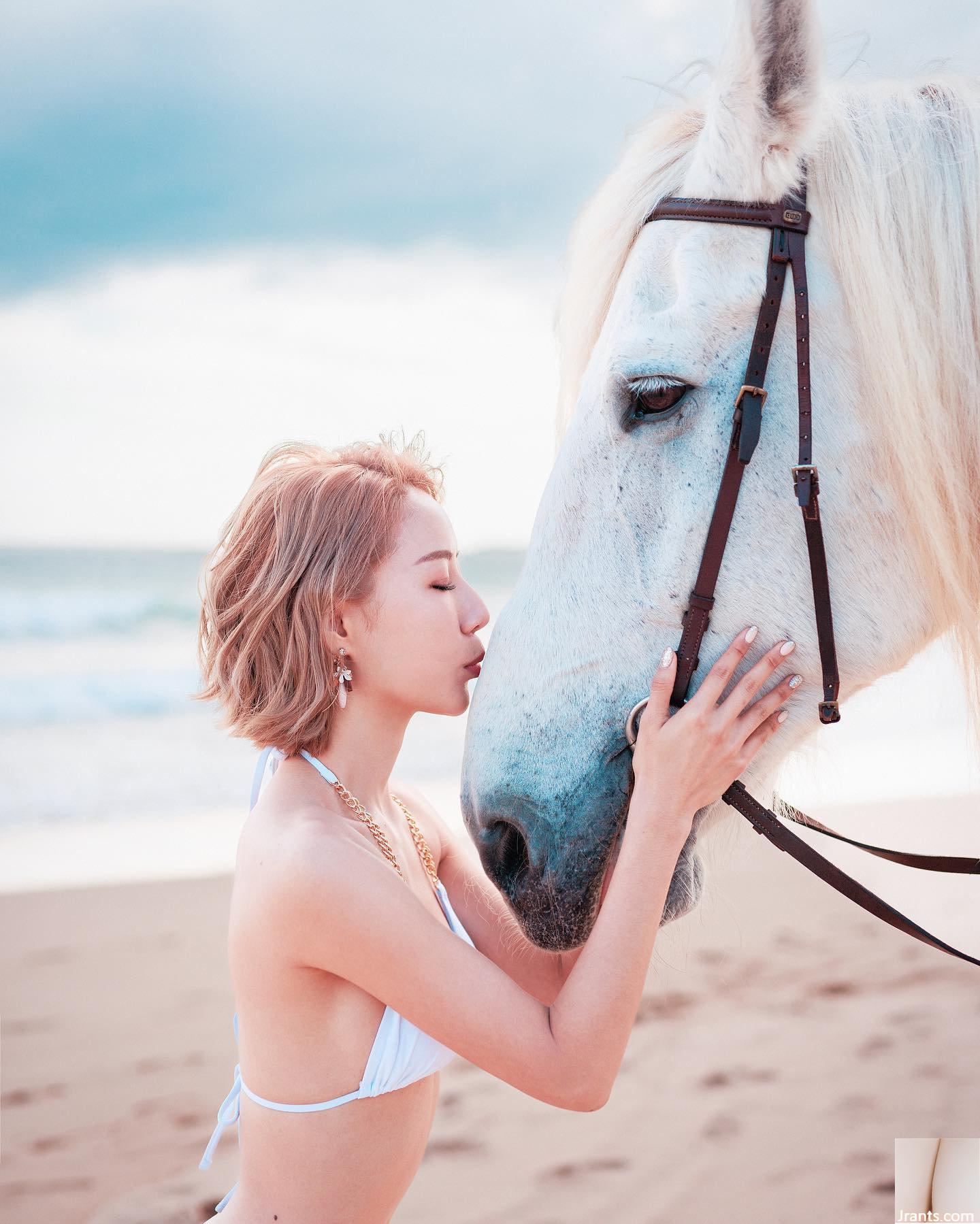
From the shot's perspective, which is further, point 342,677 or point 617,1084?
point 617,1084

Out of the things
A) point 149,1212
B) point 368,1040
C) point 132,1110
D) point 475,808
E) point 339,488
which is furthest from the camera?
point 132,1110

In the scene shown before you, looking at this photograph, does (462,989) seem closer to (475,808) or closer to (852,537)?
(475,808)

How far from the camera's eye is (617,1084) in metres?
3.39

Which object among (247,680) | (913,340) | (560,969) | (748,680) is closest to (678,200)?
(913,340)

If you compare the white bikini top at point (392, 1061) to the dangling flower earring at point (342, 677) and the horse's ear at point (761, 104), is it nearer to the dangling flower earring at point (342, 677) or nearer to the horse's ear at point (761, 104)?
the dangling flower earring at point (342, 677)

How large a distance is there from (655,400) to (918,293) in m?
0.34

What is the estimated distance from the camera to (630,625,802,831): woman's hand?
106 centimetres

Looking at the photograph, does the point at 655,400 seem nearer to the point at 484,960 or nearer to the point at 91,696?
the point at 484,960

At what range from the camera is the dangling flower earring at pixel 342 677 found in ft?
4.64

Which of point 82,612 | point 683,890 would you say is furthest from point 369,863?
point 82,612

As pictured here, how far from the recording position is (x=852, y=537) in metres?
1.13

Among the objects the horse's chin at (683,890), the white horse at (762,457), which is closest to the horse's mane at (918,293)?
the white horse at (762,457)

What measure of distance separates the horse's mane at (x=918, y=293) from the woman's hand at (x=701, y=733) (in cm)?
24

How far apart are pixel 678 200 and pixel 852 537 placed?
479 millimetres
